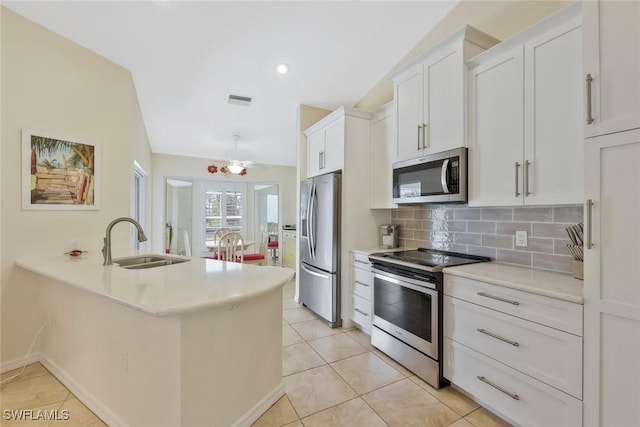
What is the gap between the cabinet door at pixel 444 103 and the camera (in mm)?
2146

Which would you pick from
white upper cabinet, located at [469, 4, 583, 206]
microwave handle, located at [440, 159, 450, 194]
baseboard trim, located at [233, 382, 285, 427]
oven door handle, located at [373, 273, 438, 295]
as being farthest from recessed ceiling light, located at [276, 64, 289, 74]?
baseboard trim, located at [233, 382, 285, 427]

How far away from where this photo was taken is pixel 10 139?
2211 mm

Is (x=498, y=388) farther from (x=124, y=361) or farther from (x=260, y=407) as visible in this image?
(x=124, y=361)

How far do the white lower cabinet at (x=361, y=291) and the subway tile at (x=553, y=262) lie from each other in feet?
4.25

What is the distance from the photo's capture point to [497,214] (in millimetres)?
2273

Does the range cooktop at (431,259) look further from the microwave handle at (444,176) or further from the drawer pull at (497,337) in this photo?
the microwave handle at (444,176)

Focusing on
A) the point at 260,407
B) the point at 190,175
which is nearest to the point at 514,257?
the point at 260,407

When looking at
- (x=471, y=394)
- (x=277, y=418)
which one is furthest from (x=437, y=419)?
(x=277, y=418)

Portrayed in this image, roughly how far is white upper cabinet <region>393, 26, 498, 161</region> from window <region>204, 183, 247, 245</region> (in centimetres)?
494

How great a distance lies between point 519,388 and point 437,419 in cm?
50

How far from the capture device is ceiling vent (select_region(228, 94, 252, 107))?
144 inches

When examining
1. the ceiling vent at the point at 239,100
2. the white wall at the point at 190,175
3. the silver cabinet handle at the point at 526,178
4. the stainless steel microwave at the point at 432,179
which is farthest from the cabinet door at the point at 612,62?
the white wall at the point at 190,175

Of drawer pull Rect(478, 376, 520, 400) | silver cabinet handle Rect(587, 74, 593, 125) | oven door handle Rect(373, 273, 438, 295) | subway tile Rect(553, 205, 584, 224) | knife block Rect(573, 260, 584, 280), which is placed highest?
silver cabinet handle Rect(587, 74, 593, 125)

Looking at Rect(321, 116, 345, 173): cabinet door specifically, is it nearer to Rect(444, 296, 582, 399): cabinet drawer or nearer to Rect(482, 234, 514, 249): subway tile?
Rect(482, 234, 514, 249): subway tile
